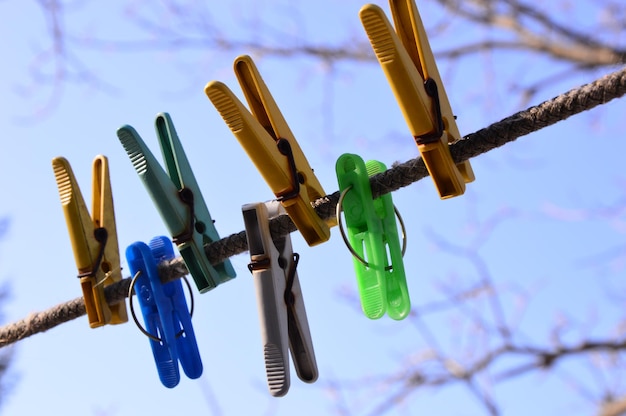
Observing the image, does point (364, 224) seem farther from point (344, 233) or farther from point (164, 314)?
point (164, 314)

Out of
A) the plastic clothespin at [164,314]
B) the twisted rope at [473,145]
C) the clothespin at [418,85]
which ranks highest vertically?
the clothespin at [418,85]

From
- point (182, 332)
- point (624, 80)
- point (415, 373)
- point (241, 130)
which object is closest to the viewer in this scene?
point (624, 80)

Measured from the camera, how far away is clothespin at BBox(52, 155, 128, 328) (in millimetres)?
1222

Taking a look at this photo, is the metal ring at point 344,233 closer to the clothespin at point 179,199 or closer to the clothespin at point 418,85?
the clothespin at point 418,85

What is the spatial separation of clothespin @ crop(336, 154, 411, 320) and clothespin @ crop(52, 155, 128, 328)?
1.40ft

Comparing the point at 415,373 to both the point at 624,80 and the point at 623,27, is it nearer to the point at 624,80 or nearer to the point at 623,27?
the point at 623,27

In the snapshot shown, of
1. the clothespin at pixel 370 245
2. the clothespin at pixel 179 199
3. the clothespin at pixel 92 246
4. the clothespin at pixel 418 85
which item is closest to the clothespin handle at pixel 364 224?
the clothespin at pixel 370 245

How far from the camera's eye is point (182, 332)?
119 centimetres

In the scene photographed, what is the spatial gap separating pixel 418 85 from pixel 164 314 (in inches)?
19.8

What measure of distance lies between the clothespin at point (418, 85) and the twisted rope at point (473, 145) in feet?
0.09

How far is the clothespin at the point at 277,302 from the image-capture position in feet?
3.25

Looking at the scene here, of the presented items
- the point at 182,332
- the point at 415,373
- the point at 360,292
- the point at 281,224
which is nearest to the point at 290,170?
the point at 281,224

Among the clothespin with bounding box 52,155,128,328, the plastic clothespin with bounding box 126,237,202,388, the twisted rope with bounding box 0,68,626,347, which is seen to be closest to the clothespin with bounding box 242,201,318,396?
the twisted rope with bounding box 0,68,626,347

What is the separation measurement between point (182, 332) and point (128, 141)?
0.30 meters
